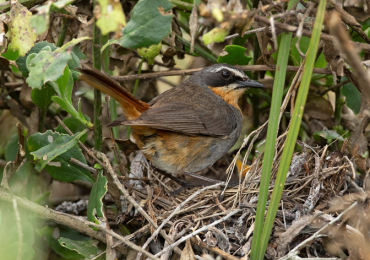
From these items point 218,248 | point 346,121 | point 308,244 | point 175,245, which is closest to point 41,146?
point 175,245

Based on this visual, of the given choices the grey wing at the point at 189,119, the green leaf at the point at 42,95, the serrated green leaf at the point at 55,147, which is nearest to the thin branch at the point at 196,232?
the grey wing at the point at 189,119

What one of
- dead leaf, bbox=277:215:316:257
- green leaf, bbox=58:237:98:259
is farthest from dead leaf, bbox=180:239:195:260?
green leaf, bbox=58:237:98:259

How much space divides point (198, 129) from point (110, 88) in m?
1.03

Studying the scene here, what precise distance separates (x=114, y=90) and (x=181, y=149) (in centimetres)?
98

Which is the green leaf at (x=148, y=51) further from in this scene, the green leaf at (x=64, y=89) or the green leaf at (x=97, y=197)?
the green leaf at (x=97, y=197)

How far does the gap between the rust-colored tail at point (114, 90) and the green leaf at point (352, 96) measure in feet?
5.30

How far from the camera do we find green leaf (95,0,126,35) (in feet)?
7.09

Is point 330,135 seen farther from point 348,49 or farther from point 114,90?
point 348,49

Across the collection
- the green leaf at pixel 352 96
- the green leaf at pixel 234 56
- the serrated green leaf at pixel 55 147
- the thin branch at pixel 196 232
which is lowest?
the thin branch at pixel 196 232

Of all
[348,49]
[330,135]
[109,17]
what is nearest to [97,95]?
[109,17]

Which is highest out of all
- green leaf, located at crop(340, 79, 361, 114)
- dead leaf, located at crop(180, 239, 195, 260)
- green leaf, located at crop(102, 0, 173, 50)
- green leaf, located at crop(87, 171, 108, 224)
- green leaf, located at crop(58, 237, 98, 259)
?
green leaf, located at crop(102, 0, 173, 50)

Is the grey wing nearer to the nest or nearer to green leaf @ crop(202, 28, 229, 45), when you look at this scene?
the nest

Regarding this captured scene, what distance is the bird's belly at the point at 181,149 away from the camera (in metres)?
3.62

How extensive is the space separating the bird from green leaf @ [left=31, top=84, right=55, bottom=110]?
2.06 feet
